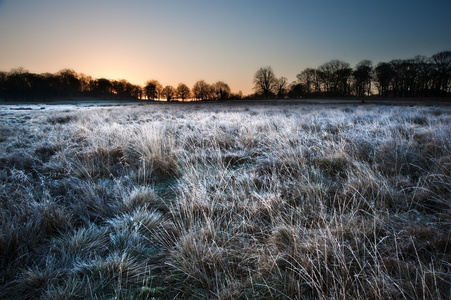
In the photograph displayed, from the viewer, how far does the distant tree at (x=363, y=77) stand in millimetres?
56812

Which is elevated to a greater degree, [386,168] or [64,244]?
[386,168]

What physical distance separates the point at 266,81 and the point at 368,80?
28.9 meters

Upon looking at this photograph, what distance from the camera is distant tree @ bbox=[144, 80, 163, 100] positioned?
300 ft

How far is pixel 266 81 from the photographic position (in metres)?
69.6

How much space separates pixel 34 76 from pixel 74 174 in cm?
9456

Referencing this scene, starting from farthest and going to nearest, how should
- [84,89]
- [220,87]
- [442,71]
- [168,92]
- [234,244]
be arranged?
[168,92] → [220,87] → [84,89] → [442,71] → [234,244]

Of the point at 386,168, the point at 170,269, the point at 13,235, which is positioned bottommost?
the point at 170,269

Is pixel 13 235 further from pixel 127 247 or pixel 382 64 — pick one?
pixel 382 64

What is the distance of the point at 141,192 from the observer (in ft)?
7.83

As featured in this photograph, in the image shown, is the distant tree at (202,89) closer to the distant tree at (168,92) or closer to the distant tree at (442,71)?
the distant tree at (168,92)

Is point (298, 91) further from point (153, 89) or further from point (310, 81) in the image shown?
point (153, 89)

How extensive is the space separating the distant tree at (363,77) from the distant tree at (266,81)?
76.5 ft

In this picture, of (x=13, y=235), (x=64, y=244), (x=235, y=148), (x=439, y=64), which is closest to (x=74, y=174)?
(x=13, y=235)

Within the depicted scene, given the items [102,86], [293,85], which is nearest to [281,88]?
[293,85]
